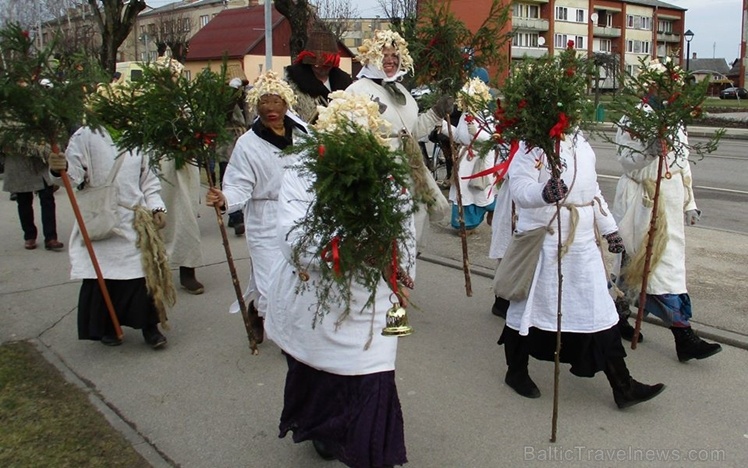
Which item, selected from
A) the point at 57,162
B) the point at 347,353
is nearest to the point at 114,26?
the point at 57,162

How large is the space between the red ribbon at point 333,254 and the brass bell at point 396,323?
35cm

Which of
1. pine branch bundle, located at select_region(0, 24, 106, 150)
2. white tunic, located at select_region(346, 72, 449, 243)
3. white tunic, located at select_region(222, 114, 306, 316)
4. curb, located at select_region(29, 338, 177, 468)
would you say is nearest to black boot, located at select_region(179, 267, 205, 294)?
curb, located at select_region(29, 338, 177, 468)

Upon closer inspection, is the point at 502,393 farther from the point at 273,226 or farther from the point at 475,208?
the point at 475,208

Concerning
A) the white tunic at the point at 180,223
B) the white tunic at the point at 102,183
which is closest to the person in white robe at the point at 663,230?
the white tunic at the point at 102,183

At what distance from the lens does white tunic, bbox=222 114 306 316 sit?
196 inches

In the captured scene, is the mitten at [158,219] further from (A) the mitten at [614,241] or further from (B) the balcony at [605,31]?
(B) the balcony at [605,31]

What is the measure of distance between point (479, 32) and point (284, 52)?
4115 cm

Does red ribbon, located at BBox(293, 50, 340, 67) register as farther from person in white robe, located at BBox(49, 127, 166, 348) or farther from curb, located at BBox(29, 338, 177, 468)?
curb, located at BBox(29, 338, 177, 468)

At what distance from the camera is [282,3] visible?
41.9 ft

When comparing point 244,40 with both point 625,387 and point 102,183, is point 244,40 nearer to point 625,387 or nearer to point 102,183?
point 102,183

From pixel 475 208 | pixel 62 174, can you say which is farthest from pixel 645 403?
pixel 475 208

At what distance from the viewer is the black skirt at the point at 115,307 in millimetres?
5488

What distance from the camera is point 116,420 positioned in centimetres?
436

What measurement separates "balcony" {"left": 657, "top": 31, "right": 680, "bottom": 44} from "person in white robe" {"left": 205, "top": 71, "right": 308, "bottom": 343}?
87.7 m
